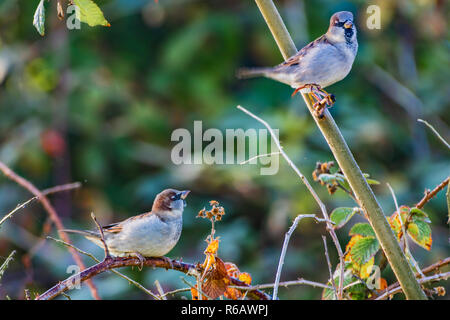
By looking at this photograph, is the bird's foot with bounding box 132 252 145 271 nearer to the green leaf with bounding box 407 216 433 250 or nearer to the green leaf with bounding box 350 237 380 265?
the green leaf with bounding box 350 237 380 265

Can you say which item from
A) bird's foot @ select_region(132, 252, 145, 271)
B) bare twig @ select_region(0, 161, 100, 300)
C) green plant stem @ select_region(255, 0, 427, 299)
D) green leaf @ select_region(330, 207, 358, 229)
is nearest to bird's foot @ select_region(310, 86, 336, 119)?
green plant stem @ select_region(255, 0, 427, 299)

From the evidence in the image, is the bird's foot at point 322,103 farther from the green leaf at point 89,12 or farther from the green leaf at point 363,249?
the green leaf at point 89,12

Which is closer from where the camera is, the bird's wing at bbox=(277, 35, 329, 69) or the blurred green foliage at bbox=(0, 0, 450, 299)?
the bird's wing at bbox=(277, 35, 329, 69)

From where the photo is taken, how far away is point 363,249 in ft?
6.84

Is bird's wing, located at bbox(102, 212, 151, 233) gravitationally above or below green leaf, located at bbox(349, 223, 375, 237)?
above

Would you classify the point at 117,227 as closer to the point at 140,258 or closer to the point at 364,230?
the point at 140,258

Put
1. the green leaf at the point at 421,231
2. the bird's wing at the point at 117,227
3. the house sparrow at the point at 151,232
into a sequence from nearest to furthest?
the green leaf at the point at 421,231
the house sparrow at the point at 151,232
the bird's wing at the point at 117,227

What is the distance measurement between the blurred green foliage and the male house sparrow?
11.7 ft

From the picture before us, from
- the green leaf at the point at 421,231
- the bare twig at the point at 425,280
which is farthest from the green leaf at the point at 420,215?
the bare twig at the point at 425,280

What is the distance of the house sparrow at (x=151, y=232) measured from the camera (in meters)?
2.89

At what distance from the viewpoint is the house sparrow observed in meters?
2.89

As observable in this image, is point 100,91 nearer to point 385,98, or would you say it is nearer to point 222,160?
point 222,160

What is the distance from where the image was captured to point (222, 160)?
22.0 ft

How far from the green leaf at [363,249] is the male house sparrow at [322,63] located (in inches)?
19.8
